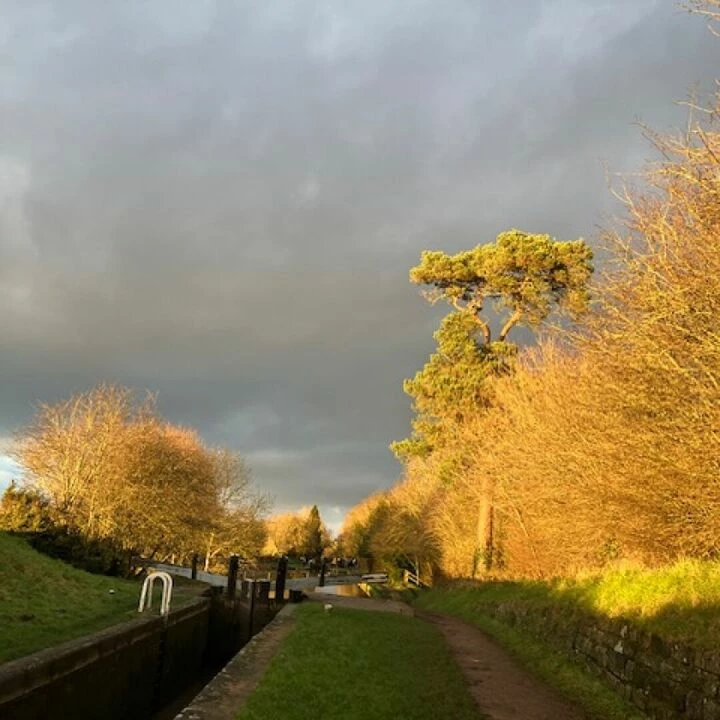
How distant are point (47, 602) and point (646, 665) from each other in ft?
42.8

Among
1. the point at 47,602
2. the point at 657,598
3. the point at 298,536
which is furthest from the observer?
the point at 298,536

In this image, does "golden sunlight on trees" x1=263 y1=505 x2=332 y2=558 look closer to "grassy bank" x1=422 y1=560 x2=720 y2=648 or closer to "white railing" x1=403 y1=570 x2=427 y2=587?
"white railing" x1=403 y1=570 x2=427 y2=587

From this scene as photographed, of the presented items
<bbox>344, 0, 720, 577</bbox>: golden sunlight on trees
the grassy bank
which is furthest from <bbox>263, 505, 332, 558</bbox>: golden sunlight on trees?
the grassy bank

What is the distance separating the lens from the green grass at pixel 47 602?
40.3 feet

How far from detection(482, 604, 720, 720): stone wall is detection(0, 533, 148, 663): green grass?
9295 mm

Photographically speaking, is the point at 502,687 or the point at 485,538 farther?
the point at 485,538

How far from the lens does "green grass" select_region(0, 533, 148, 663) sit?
12273mm

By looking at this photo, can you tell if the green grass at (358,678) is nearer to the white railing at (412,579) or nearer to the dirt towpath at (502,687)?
the dirt towpath at (502,687)

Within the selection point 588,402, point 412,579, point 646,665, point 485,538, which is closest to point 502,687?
point 646,665

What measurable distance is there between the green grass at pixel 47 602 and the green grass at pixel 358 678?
4.27 metres

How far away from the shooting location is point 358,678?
10328mm

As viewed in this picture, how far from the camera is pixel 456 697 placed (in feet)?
32.0

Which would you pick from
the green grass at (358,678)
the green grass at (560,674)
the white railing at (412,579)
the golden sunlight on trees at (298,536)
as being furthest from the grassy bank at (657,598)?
the golden sunlight on trees at (298,536)

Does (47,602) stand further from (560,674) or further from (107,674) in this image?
(560,674)
